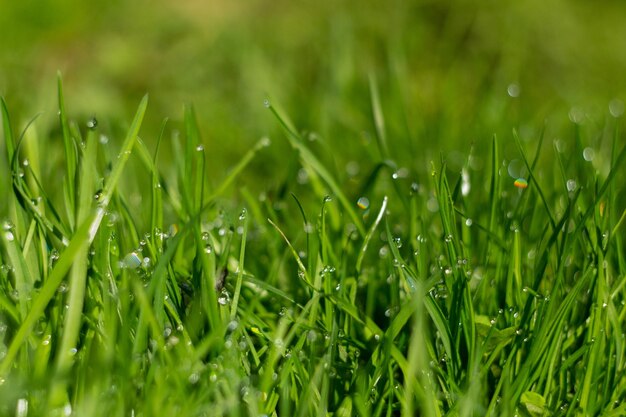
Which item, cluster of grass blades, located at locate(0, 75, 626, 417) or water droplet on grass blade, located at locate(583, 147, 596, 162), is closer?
cluster of grass blades, located at locate(0, 75, 626, 417)

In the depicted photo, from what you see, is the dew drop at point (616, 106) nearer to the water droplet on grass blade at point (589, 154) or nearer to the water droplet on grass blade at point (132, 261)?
the water droplet on grass blade at point (589, 154)

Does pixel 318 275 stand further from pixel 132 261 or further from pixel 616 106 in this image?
pixel 616 106

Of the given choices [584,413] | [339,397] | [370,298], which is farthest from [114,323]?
[584,413]

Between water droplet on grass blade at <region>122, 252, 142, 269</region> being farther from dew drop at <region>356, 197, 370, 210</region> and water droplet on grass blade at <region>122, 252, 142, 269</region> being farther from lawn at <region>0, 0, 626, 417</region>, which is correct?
dew drop at <region>356, 197, 370, 210</region>

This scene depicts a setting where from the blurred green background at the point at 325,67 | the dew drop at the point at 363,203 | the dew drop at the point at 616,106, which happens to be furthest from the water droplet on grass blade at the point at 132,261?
the dew drop at the point at 616,106

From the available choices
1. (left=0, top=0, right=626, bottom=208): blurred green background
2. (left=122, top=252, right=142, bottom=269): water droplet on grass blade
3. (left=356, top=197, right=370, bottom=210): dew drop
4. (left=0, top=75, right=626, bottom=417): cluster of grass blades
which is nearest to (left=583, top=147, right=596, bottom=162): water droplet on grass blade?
(left=0, top=75, right=626, bottom=417): cluster of grass blades
